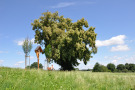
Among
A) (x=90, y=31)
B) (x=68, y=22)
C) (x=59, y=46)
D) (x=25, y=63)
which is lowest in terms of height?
(x=25, y=63)

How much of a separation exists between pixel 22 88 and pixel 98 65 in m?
55.6

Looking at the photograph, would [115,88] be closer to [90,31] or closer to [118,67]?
[90,31]

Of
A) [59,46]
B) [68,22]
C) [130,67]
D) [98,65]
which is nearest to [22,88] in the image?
[59,46]

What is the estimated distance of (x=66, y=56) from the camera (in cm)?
3244

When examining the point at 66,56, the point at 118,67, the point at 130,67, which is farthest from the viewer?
the point at 118,67

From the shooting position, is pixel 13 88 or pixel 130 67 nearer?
pixel 13 88

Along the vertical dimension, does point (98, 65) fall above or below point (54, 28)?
below

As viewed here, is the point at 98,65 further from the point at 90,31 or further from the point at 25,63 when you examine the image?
the point at 25,63

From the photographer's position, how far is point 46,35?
3772 centimetres

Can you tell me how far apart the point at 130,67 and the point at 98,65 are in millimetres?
34978

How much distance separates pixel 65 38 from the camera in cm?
3225

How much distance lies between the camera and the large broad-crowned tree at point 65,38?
3128 centimetres

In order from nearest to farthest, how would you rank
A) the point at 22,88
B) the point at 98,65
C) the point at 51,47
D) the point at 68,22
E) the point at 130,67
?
the point at 22,88 < the point at 51,47 < the point at 68,22 < the point at 98,65 < the point at 130,67

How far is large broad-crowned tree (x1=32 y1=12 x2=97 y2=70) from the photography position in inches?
1232
